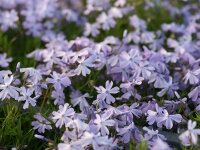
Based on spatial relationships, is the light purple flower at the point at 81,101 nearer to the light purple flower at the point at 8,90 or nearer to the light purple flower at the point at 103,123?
the light purple flower at the point at 103,123

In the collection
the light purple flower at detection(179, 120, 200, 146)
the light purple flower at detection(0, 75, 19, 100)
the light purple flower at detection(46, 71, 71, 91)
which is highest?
the light purple flower at detection(0, 75, 19, 100)

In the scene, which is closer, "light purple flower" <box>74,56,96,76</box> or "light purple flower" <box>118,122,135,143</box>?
"light purple flower" <box>118,122,135,143</box>

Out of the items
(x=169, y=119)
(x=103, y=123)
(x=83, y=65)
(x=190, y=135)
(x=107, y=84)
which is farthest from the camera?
(x=83, y=65)

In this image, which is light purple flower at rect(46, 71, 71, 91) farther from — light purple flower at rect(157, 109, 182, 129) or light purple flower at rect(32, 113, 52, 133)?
light purple flower at rect(157, 109, 182, 129)

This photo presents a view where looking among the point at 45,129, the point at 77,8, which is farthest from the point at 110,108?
the point at 77,8

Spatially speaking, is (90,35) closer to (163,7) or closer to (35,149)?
(163,7)

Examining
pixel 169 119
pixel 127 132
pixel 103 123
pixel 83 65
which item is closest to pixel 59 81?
pixel 83 65

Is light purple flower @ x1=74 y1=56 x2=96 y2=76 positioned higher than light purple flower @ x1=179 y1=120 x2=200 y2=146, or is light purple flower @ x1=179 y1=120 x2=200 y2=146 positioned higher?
light purple flower @ x1=74 y1=56 x2=96 y2=76

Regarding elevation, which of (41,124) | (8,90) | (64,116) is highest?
(8,90)

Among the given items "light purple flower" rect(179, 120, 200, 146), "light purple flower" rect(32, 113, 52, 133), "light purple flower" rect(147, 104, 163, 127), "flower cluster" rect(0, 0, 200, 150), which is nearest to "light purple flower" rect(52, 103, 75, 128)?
"flower cluster" rect(0, 0, 200, 150)

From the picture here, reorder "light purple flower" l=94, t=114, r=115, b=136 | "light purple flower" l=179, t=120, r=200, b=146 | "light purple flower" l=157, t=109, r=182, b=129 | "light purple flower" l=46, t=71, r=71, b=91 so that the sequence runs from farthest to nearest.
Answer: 1. "light purple flower" l=46, t=71, r=71, b=91
2. "light purple flower" l=157, t=109, r=182, b=129
3. "light purple flower" l=94, t=114, r=115, b=136
4. "light purple flower" l=179, t=120, r=200, b=146

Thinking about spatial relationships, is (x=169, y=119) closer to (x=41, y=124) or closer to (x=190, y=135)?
(x=190, y=135)

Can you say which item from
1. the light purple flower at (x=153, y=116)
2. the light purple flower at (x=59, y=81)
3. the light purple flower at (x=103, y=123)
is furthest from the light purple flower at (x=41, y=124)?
the light purple flower at (x=153, y=116)

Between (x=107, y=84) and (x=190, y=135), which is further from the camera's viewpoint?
(x=107, y=84)
